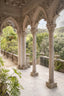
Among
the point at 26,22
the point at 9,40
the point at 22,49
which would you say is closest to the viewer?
the point at 26,22

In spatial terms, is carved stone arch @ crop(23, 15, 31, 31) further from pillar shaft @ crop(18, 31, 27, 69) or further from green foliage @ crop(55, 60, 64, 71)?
green foliage @ crop(55, 60, 64, 71)

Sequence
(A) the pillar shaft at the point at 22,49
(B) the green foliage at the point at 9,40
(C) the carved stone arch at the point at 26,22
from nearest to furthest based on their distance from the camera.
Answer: (C) the carved stone arch at the point at 26,22 → (A) the pillar shaft at the point at 22,49 → (B) the green foliage at the point at 9,40

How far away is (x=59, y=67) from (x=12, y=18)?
462cm

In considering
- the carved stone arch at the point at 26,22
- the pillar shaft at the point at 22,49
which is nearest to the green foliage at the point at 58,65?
the pillar shaft at the point at 22,49

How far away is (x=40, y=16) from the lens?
5.72 meters

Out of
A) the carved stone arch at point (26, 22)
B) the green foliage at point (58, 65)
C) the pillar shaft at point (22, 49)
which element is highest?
the carved stone arch at point (26, 22)

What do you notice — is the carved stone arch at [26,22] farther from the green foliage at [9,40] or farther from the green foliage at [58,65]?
the green foliage at [9,40]

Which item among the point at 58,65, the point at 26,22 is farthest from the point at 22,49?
the point at 58,65

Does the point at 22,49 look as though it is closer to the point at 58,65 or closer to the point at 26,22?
the point at 26,22

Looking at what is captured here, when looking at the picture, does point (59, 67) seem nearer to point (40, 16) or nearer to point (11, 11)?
point (40, 16)

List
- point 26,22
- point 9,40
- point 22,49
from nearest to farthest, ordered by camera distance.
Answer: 1. point 26,22
2. point 22,49
3. point 9,40

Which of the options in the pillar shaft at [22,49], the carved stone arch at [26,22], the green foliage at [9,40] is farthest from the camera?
the green foliage at [9,40]

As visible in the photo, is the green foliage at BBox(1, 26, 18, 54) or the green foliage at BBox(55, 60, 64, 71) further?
the green foliage at BBox(1, 26, 18, 54)

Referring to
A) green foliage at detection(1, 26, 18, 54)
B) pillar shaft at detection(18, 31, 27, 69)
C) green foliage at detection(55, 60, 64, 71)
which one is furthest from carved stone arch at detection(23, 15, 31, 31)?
green foliage at detection(1, 26, 18, 54)
